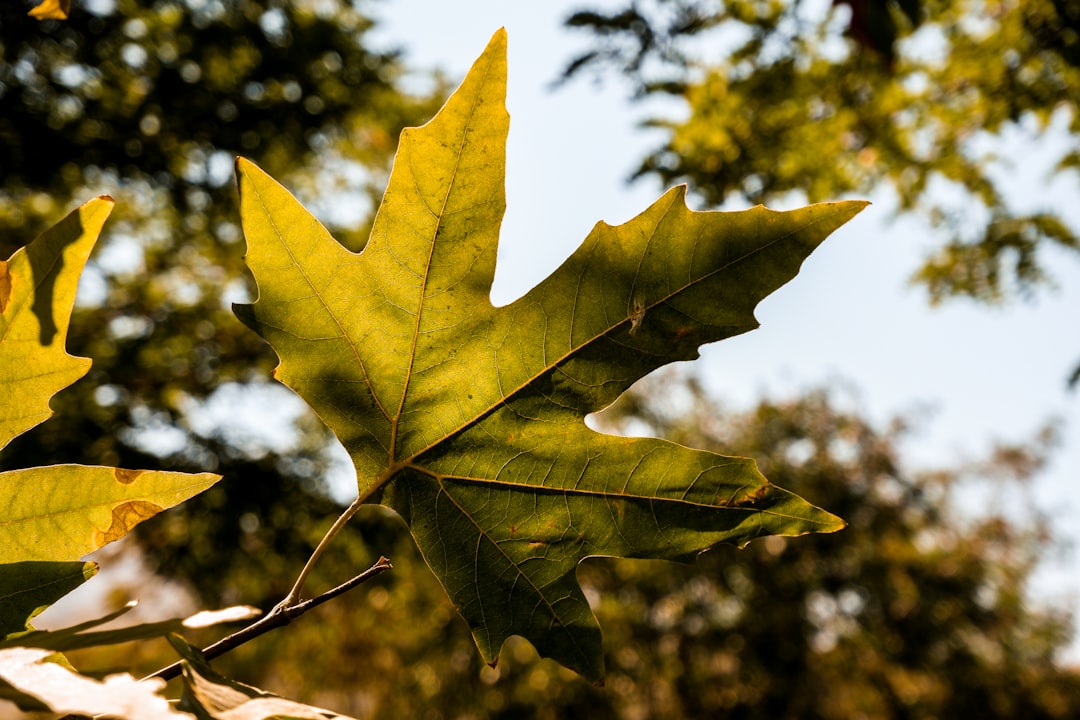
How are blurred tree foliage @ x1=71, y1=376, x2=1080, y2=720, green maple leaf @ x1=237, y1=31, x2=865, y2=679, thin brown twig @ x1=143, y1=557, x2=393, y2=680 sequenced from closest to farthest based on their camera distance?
thin brown twig @ x1=143, y1=557, x2=393, y2=680 → green maple leaf @ x1=237, y1=31, x2=865, y2=679 → blurred tree foliage @ x1=71, y1=376, x2=1080, y2=720

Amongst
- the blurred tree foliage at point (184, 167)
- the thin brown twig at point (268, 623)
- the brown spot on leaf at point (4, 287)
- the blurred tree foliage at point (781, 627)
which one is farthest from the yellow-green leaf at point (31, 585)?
the blurred tree foliage at point (781, 627)

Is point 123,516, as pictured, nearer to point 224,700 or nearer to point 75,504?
point 75,504

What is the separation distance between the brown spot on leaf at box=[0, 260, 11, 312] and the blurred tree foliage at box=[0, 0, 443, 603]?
3619 millimetres

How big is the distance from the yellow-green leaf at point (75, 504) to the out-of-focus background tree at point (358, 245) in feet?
4.84

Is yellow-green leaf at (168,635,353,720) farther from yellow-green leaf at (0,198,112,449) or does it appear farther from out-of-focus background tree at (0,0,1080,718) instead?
out-of-focus background tree at (0,0,1080,718)

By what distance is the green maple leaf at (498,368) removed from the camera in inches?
34.1

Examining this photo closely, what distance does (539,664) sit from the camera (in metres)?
8.58

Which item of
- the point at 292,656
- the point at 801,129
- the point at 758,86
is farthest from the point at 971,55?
the point at 292,656

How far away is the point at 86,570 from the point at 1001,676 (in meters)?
12.3

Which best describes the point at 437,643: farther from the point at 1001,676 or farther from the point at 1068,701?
the point at 1068,701

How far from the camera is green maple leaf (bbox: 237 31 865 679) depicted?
867mm

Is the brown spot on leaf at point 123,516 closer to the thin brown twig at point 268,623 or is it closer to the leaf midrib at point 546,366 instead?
the thin brown twig at point 268,623

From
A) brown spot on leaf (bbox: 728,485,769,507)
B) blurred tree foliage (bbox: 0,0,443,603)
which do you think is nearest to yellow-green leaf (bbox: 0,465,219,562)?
brown spot on leaf (bbox: 728,485,769,507)

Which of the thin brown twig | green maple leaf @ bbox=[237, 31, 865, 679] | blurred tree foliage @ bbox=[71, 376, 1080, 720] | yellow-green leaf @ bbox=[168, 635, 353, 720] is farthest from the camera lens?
blurred tree foliage @ bbox=[71, 376, 1080, 720]
